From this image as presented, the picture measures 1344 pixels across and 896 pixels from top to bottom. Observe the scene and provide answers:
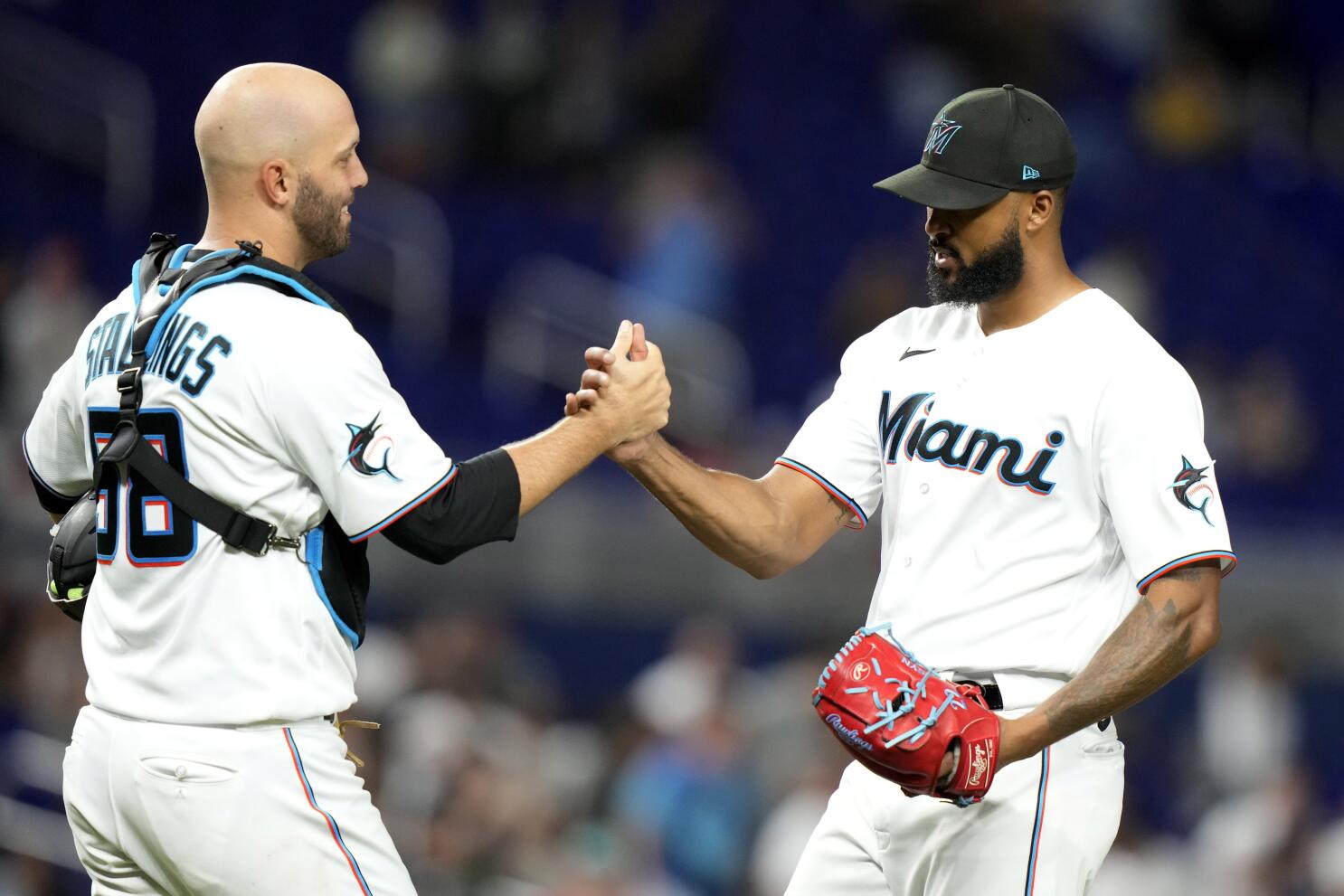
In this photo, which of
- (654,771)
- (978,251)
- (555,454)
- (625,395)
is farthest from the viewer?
(654,771)

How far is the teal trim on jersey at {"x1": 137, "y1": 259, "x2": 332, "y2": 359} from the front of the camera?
364 centimetres

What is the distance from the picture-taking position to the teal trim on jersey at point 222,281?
3.64m

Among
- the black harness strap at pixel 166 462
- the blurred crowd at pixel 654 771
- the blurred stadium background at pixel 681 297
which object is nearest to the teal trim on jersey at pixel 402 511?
the black harness strap at pixel 166 462

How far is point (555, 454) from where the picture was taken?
3926mm

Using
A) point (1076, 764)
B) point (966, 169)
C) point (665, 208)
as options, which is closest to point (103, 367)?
point (966, 169)

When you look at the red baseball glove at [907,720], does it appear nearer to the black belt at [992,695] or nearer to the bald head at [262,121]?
the black belt at [992,695]

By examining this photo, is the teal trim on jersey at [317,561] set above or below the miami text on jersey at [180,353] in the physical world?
below

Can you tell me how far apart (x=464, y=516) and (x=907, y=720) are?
0.97 m

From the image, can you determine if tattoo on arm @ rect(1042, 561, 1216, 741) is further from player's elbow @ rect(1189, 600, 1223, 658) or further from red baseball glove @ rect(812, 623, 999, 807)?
red baseball glove @ rect(812, 623, 999, 807)

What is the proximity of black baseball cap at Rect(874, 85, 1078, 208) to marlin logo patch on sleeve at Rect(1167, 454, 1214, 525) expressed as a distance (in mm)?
713

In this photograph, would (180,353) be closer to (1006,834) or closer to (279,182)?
(279,182)

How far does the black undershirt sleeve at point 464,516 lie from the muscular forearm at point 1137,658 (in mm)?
1113

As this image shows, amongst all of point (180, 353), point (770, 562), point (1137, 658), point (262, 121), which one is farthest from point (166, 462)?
point (1137, 658)

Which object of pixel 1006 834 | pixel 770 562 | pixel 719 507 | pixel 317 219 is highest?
pixel 317 219
